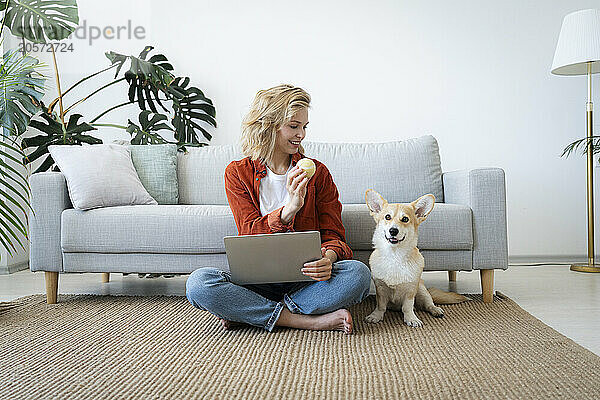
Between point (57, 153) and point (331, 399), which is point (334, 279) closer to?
point (331, 399)

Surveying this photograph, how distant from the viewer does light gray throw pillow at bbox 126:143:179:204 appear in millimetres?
3010

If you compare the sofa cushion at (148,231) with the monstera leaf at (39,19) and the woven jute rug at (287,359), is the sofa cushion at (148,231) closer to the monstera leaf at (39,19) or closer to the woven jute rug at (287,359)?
the woven jute rug at (287,359)

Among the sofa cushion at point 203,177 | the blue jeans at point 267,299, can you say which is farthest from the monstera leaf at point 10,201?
the sofa cushion at point 203,177

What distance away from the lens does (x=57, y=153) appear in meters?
2.74

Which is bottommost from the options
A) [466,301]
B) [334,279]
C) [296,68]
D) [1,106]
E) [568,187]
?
[466,301]

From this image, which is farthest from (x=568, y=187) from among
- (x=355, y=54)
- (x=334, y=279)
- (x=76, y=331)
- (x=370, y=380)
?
(x=76, y=331)

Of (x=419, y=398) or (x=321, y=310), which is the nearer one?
(x=419, y=398)

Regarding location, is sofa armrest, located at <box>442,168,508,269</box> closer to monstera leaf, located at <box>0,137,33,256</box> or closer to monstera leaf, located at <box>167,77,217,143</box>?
monstera leaf, located at <box>0,137,33,256</box>

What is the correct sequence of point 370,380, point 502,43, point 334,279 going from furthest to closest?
1. point 502,43
2. point 334,279
3. point 370,380

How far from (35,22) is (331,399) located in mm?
2938

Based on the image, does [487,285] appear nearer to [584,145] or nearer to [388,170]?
[388,170]

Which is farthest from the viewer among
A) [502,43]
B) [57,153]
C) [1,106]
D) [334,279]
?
[502,43]

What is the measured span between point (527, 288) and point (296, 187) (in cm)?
160

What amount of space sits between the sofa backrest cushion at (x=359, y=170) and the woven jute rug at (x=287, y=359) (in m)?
0.88
